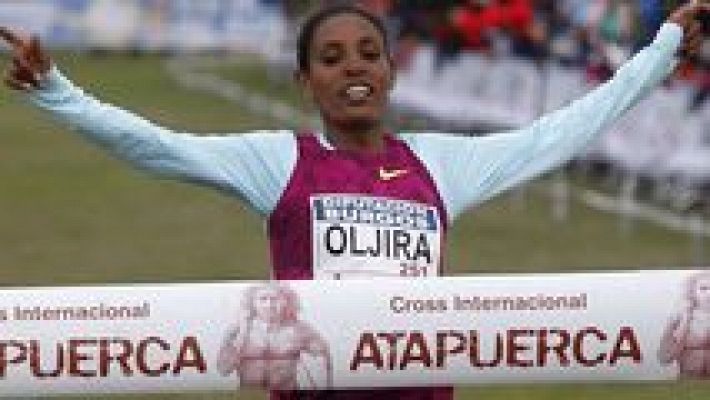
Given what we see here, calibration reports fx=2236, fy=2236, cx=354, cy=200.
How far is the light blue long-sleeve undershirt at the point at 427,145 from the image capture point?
5551 mm

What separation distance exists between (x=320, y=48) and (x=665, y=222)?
1305cm

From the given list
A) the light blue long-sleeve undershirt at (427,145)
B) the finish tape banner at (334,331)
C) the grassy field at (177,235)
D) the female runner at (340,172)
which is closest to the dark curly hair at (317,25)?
the female runner at (340,172)

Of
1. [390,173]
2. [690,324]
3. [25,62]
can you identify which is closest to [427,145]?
[390,173]

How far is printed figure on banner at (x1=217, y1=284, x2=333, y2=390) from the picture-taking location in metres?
5.61

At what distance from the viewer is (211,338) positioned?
18.3 feet

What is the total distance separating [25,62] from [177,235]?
1163 cm

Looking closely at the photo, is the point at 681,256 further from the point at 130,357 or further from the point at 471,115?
the point at 130,357

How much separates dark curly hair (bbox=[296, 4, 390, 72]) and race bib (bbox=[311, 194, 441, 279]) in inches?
15.6

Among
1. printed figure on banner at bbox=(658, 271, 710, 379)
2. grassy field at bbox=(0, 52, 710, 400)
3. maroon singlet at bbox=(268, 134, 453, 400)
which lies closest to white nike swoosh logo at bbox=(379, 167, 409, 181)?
maroon singlet at bbox=(268, 134, 453, 400)

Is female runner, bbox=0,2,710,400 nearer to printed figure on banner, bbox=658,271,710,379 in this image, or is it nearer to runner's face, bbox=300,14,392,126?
runner's face, bbox=300,14,392,126

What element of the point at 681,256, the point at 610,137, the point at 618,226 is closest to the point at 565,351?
the point at 681,256

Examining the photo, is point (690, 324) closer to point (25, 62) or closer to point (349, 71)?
point (349, 71)

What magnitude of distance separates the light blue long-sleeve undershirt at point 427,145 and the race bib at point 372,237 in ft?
0.39

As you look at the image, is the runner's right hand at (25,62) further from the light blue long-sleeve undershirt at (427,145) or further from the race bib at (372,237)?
the race bib at (372,237)
